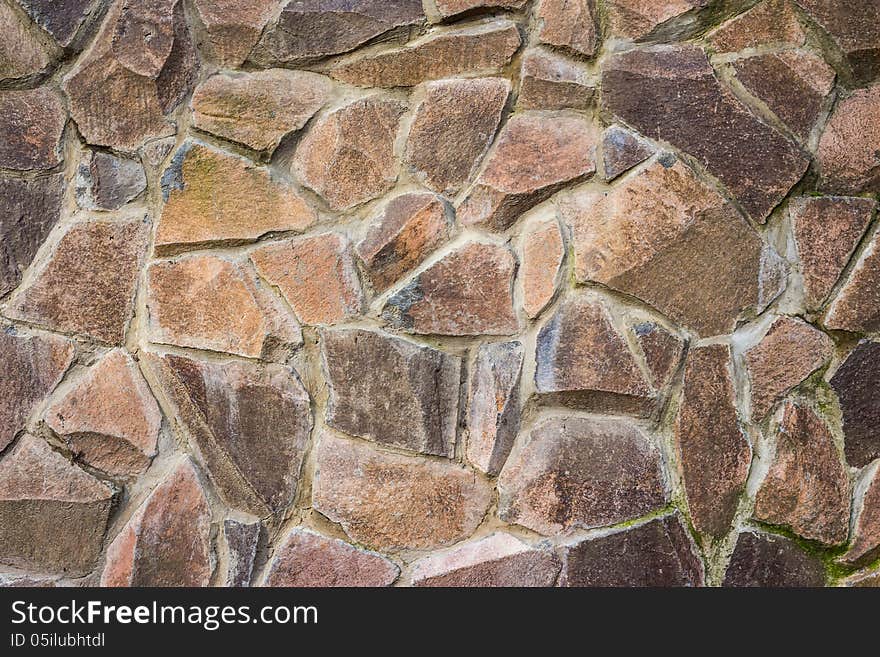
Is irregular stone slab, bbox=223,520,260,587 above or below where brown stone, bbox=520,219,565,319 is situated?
below

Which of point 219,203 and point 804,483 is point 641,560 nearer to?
point 804,483

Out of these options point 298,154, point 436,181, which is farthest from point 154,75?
point 436,181

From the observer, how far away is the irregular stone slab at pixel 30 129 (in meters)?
1.58

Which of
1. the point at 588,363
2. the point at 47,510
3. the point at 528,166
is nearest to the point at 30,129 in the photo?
the point at 47,510

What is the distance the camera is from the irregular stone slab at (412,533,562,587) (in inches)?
60.6

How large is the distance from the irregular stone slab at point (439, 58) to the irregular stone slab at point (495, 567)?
92 cm

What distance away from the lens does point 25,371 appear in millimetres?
1575

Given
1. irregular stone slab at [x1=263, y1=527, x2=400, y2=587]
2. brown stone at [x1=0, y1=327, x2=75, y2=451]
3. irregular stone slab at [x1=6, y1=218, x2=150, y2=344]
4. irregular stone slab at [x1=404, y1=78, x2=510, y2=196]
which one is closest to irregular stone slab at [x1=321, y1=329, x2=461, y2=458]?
irregular stone slab at [x1=263, y1=527, x2=400, y2=587]

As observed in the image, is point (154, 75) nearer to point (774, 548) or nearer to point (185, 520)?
point (185, 520)

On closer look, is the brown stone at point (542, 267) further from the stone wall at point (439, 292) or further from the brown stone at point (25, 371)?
the brown stone at point (25, 371)

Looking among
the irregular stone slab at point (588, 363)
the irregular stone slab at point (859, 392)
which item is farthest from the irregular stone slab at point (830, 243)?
the irregular stone slab at point (588, 363)

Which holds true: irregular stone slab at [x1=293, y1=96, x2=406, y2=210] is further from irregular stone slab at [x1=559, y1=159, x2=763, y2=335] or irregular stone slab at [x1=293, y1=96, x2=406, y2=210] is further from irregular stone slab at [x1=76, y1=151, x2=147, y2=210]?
irregular stone slab at [x1=559, y1=159, x2=763, y2=335]

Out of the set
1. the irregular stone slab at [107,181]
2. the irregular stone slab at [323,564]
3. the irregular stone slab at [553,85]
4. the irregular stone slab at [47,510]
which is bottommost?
the irregular stone slab at [323,564]

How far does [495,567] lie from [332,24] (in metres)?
1.12
